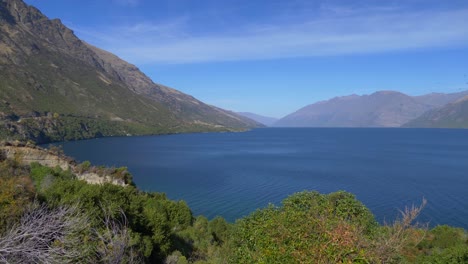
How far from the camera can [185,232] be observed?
112 feet

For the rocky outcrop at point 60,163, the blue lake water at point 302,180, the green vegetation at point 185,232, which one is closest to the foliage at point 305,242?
the green vegetation at point 185,232

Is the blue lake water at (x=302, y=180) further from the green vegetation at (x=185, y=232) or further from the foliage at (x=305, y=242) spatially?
the foliage at (x=305, y=242)

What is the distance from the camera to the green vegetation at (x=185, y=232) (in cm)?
1098

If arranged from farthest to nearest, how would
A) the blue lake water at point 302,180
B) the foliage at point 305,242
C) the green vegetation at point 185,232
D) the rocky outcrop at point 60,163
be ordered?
the blue lake water at point 302,180 < the rocky outcrop at point 60,163 < the foliage at point 305,242 < the green vegetation at point 185,232

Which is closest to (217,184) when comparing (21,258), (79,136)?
(21,258)

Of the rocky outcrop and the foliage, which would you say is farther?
the rocky outcrop

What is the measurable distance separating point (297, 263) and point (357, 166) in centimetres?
10076

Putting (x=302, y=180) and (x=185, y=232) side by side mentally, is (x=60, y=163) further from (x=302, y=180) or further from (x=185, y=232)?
(x=302, y=180)

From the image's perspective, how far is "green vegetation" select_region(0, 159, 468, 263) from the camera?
11.0 meters

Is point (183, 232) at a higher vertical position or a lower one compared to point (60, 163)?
lower

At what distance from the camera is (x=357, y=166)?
4183 inches

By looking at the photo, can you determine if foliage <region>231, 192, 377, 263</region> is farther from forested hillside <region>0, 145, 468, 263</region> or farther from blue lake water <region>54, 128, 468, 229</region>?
blue lake water <region>54, 128, 468, 229</region>

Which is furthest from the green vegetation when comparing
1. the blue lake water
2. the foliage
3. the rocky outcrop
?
the blue lake water

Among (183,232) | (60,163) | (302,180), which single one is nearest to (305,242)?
(183,232)
